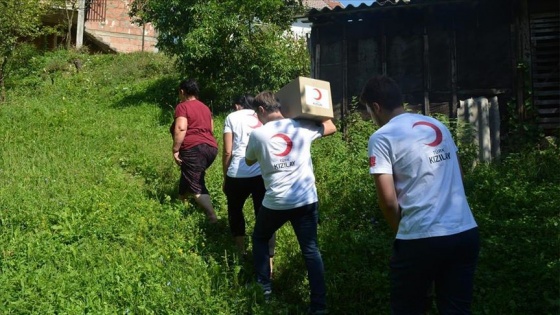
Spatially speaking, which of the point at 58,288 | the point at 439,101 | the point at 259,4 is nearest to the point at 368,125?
the point at 439,101

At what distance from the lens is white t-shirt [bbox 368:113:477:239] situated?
2.67 m

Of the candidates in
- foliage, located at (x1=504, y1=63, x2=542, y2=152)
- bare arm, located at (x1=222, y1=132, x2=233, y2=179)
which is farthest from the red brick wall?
bare arm, located at (x1=222, y1=132, x2=233, y2=179)

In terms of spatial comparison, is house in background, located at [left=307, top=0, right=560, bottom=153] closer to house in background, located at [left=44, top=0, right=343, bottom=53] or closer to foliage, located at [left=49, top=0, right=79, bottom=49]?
house in background, located at [left=44, top=0, right=343, bottom=53]

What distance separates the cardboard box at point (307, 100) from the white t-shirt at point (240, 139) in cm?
72

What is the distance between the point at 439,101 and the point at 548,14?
2.10 m

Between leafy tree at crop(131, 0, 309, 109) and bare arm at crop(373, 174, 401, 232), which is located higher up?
leafy tree at crop(131, 0, 309, 109)

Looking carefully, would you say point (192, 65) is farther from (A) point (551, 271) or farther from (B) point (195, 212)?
(A) point (551, 271)

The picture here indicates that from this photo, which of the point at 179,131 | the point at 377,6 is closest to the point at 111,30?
the point at 377,6

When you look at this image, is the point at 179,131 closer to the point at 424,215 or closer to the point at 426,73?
the point at 424,215

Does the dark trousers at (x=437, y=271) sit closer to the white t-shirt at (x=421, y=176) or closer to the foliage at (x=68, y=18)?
the white t-shirt at (x=421, y=176)

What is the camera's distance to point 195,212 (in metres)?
5.61

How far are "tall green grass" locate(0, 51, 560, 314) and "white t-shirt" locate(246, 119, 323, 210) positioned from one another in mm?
853

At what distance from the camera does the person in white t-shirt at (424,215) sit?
8.70ft

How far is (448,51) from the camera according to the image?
A: 8727mm
